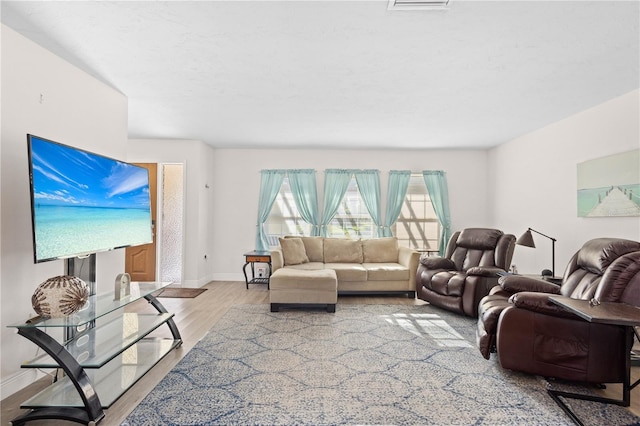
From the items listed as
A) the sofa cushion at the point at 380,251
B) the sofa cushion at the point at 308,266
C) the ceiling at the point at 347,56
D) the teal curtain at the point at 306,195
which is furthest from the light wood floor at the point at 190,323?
the ceiling at the point at 347,56

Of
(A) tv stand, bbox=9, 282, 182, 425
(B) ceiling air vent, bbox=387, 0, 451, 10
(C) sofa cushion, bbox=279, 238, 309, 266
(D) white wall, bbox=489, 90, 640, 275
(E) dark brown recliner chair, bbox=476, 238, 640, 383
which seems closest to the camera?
(A) tv stand, bbox=9, 282, 182, 425

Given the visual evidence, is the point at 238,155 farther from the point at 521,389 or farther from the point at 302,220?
the point at 521,389

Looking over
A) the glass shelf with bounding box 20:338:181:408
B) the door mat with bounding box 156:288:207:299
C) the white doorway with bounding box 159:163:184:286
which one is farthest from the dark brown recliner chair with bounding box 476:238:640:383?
the white doorway with bounding box 159:163:184:286

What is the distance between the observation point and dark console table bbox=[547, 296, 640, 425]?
1.82 metres

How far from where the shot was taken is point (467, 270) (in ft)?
14.4

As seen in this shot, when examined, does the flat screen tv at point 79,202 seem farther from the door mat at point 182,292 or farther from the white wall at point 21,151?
the door mat at point 182,292

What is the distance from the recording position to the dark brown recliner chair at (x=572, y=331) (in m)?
2.35

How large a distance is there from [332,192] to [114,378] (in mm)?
4439

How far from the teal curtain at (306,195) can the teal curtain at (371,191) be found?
0.82m

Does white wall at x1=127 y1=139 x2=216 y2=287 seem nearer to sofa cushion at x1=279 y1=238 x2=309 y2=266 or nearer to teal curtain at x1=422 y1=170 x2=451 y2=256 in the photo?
sofa cushion at x1=279 y1=238 x2=309 y2=266

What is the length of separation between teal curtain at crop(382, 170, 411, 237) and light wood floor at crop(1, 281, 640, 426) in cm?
157

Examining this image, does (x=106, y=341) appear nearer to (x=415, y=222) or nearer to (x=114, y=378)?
(x=114, y=378)

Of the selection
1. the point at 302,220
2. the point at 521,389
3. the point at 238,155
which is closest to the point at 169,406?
the point at 521,389

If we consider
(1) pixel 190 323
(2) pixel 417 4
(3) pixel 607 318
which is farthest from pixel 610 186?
(1) pixel 190 323
